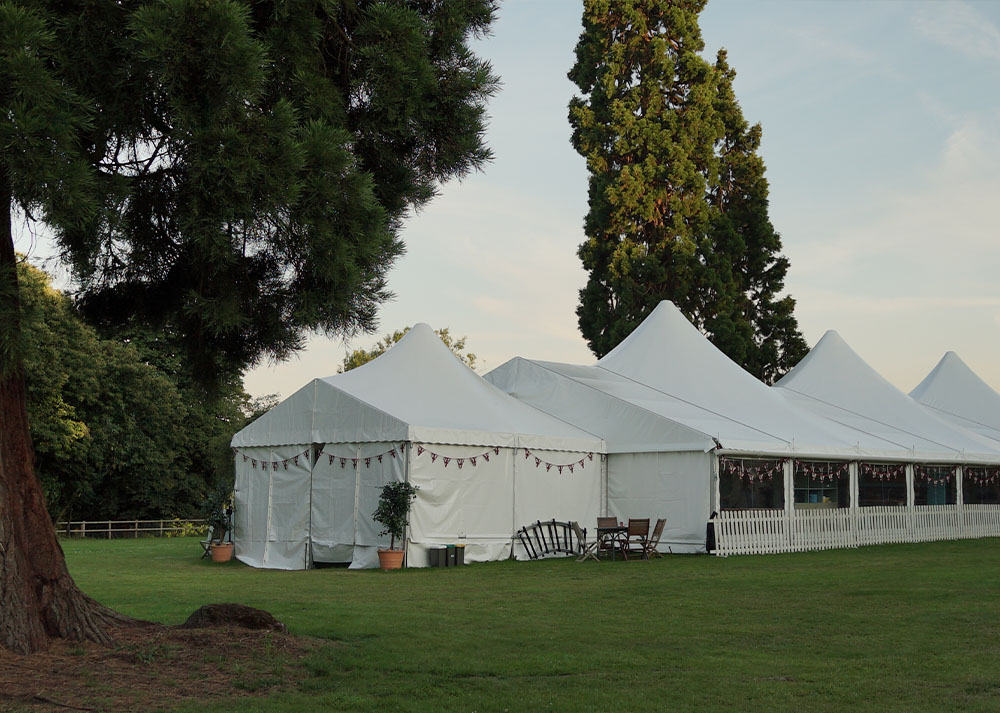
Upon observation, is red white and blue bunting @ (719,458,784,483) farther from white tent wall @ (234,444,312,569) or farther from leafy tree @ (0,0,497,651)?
leafy tree @ (0,0,497,651)

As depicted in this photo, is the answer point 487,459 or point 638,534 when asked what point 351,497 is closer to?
point 487,459

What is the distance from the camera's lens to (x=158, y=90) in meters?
5.96

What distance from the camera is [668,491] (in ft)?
61.5

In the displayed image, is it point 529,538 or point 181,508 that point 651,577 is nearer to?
point 529,538

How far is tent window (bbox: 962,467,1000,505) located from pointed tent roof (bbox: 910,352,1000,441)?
3.72 m

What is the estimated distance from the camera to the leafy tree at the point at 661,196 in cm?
3170

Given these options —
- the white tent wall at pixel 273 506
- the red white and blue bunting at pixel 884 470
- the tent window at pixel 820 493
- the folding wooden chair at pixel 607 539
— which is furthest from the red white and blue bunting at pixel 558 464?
the red white and blue bunting at pixel 884 470

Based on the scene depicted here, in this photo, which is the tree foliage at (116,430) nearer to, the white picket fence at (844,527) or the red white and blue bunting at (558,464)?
the red white and blue bunting at (558,464)

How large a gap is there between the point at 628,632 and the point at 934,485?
59.1ft

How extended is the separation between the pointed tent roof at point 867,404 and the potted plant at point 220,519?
13.5m

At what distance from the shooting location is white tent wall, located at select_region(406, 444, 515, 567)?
16422mm

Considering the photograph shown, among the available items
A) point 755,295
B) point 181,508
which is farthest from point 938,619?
point 181,508

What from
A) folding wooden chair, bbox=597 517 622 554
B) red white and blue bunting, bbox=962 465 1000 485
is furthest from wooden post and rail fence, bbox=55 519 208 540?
red white and blue bunting, bbox=962 465 1000 485

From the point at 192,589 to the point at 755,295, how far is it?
25.5m
